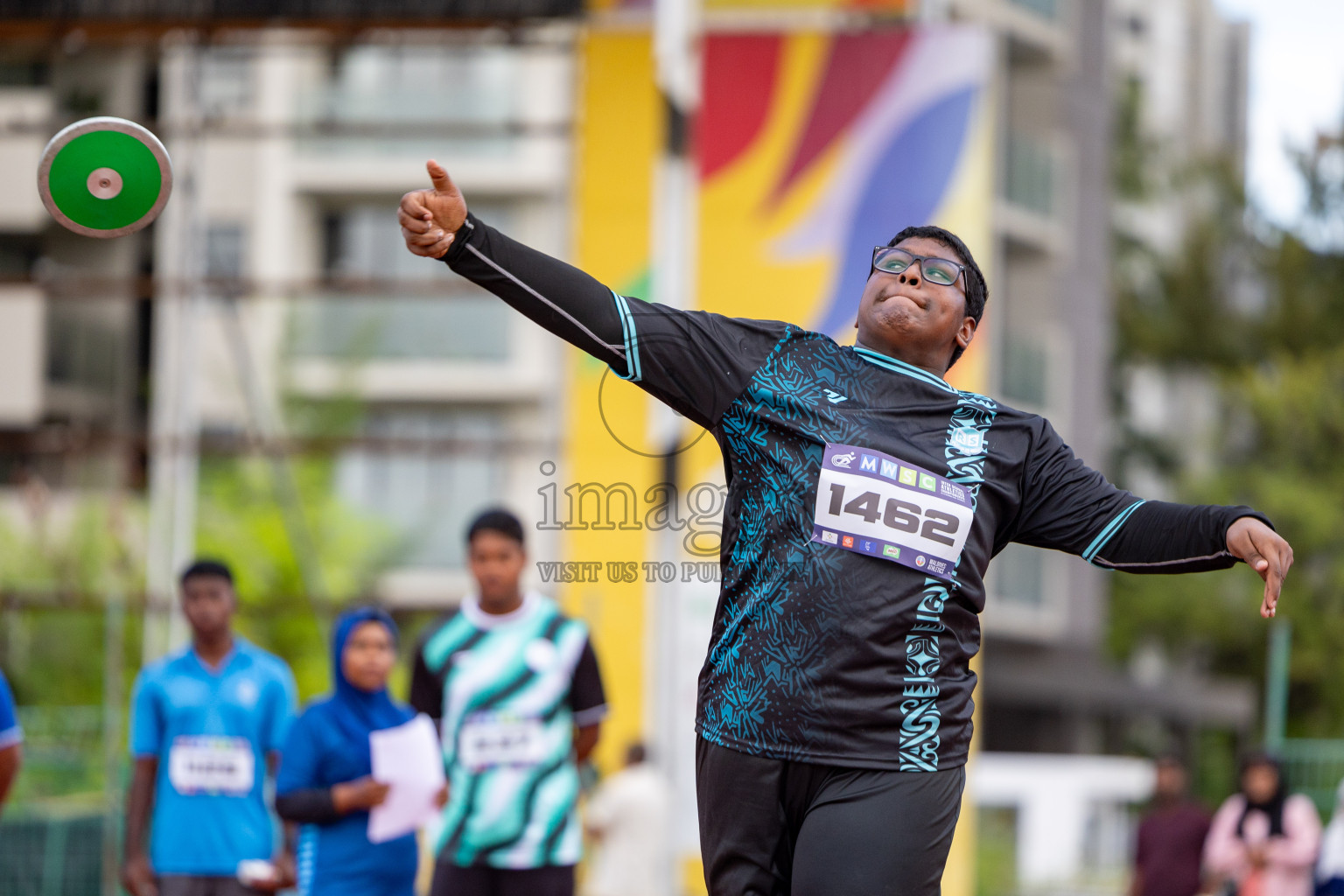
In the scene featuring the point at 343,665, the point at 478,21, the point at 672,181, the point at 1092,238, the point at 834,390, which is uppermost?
the point at 1092,238

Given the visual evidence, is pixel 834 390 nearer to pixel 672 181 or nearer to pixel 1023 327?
pixel 672 181

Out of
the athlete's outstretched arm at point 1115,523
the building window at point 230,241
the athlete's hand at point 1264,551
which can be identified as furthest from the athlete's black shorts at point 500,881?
the building window at point 230,241

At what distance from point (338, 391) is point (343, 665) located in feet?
67.7

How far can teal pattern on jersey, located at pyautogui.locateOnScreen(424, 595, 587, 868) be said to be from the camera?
624 cm

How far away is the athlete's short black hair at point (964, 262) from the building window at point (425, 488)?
2270cm

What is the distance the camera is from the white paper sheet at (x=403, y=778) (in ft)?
20.9

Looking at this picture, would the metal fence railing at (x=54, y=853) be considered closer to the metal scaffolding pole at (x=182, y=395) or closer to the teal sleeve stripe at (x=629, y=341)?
the metal scaffolding pole at (x=182, y=395)

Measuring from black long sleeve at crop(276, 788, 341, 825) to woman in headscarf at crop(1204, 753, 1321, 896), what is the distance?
Answer: 6.47 m

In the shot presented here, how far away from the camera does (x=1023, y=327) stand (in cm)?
2972

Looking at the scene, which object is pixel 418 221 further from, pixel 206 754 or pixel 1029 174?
pixel 1029 174

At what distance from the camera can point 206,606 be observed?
7164 mm

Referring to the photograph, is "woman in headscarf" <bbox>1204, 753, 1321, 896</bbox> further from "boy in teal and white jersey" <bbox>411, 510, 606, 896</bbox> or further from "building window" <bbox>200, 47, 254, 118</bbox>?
"building window" <bbox>200, 47, 254, 118</bbox>

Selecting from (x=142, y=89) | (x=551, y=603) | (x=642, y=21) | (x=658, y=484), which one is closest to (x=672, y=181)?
(x=642, y=21)

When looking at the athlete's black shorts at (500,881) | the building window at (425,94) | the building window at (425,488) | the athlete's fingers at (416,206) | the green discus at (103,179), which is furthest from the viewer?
the building window at (425,94)
